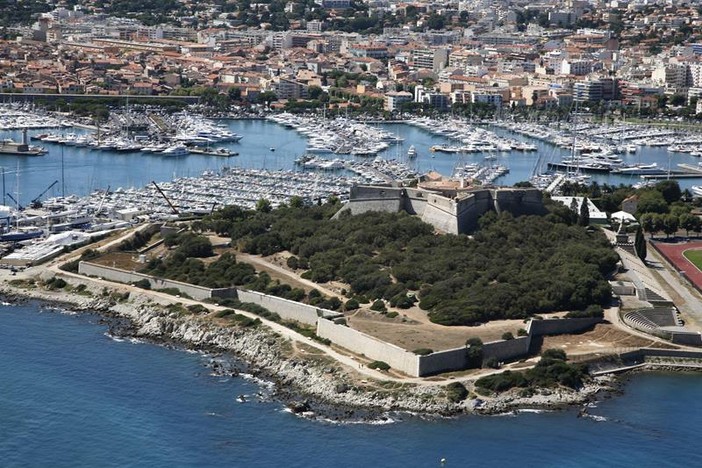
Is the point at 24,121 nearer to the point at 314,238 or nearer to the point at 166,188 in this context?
the point at 166,188

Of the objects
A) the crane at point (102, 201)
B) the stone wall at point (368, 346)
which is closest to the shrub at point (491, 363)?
the stone wall at point (368, 346)

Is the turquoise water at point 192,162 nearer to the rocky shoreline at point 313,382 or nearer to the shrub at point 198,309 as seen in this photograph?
the shrub at point 198,309

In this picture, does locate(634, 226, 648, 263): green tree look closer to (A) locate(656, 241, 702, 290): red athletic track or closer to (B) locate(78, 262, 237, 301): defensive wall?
(A) locate(656, 241, 702, 290): red athletic track

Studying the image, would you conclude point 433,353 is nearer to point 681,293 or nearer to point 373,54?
point 681,293

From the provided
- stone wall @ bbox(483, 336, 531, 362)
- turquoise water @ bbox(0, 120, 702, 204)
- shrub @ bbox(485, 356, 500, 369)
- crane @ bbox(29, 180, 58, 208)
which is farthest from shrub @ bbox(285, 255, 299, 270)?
turquoise water @ bbox(0, 120, 702, 204)

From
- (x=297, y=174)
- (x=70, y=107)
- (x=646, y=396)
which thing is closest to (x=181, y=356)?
(x=646, y=396)
